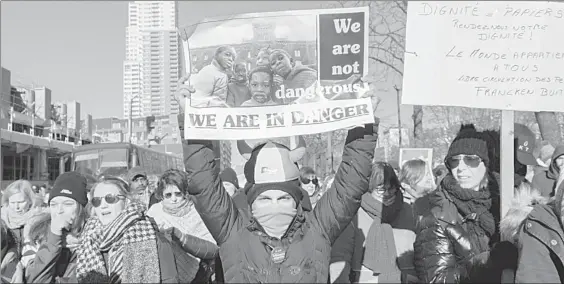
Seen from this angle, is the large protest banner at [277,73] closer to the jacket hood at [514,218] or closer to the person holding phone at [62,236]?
the jacket hood at [514,218]

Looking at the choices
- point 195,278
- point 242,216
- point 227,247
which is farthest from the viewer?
point 195,278

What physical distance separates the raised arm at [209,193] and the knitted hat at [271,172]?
16cm

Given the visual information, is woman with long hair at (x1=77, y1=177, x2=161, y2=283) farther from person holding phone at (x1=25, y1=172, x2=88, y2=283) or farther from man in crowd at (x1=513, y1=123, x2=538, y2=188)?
man in crowd at (x1=513, y1=123, x2=538, y2=188)

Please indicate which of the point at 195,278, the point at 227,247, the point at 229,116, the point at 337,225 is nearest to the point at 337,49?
the point at 229,116

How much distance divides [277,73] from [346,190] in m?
0.87

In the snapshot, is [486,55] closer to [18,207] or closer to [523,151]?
[523,151]

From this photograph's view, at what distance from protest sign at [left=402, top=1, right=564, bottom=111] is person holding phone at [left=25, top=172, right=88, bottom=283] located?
2.42 meters

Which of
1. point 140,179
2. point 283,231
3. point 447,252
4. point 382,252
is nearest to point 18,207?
point 283,231

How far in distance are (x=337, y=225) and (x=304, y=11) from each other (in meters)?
1.31

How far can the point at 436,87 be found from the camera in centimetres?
402

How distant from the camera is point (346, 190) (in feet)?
11.9

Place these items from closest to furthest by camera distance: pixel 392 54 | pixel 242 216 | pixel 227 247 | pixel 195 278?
pixel 227 247 < pixel 242 216 < pixel 195 278 < pixel 392 54

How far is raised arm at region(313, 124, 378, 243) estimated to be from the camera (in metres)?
3.62

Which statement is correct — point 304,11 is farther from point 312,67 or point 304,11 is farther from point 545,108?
point 545,108
